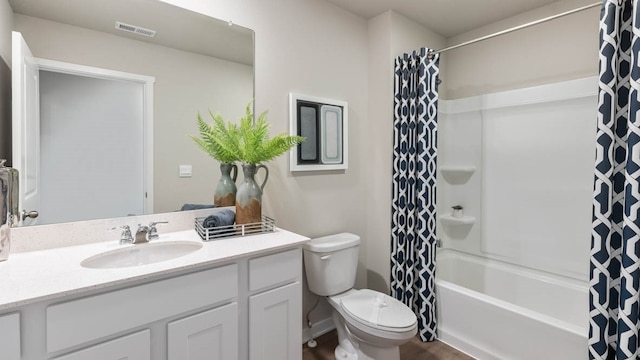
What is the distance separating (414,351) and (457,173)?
5.18 ft

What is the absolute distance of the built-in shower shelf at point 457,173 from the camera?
2.79 m

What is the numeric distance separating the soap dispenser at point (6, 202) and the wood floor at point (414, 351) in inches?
65.4

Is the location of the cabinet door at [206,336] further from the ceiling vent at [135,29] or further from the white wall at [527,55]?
the white wall at [527,55]

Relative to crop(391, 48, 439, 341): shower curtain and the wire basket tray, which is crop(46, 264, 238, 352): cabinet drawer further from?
crop(391, 48, 439, 341): shower curtain

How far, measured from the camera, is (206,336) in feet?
3.98

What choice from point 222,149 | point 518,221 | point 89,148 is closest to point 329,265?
point 222,149

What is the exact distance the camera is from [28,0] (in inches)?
49.8

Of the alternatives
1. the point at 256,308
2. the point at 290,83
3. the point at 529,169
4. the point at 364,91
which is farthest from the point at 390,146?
the point at 256,308

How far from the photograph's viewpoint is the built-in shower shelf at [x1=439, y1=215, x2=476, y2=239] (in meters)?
2.78

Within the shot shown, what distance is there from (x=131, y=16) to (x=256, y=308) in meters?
1.49

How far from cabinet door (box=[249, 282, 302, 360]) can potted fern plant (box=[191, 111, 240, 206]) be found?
2.06 feet

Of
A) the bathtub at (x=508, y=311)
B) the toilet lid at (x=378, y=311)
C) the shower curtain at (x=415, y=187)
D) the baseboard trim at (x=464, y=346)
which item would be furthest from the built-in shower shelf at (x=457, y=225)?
the toilet lid at (x=378, y=311)

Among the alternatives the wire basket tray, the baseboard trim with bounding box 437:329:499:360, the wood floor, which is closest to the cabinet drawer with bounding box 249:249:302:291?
the wire basket tray

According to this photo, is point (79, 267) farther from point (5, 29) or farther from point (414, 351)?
point (414, 351)
